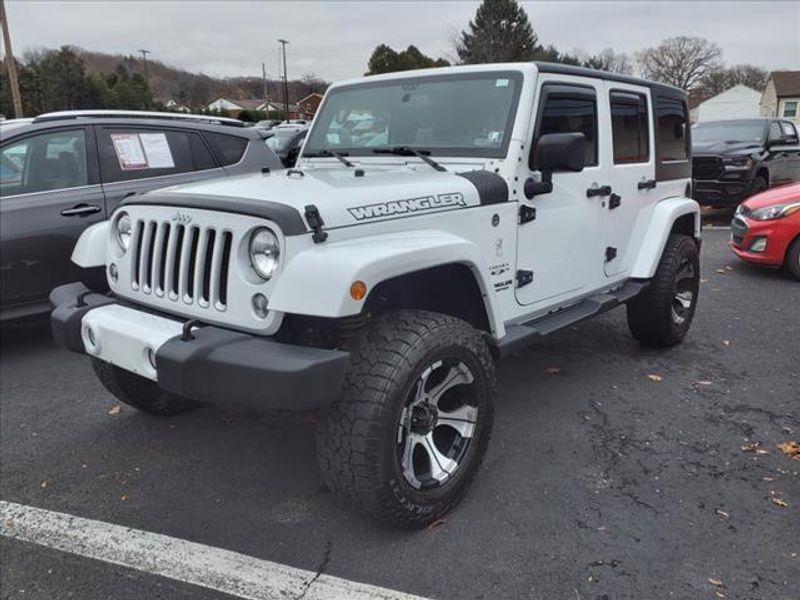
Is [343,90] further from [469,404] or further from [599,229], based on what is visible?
[469,404]

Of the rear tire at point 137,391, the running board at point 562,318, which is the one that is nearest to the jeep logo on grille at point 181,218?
the rear tire at point 137,391

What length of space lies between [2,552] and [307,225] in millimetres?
1831

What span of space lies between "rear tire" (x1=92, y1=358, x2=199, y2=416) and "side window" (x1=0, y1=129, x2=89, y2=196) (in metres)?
2.04

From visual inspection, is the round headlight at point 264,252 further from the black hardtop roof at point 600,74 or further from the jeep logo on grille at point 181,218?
the black hardtop roof at point 600,74

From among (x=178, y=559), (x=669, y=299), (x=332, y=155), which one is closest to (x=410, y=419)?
(x=178, y=559)

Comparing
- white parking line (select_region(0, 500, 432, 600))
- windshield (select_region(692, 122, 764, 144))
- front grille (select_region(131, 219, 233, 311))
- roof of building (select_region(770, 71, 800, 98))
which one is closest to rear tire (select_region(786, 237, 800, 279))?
windshield (select_region(692, 122, 764, 144))

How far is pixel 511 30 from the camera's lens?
2222 inches

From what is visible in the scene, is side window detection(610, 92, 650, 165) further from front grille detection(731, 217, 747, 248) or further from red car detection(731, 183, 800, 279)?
front grille detection(731, 217, 747, 248)

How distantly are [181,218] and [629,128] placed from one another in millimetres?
3073

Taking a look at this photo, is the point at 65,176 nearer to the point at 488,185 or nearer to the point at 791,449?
the point at 488,185

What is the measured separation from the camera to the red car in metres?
7.20

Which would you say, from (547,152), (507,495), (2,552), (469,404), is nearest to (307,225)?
(469,404)

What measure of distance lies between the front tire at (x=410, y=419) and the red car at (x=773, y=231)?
574 centimetres

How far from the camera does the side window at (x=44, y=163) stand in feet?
15.9
